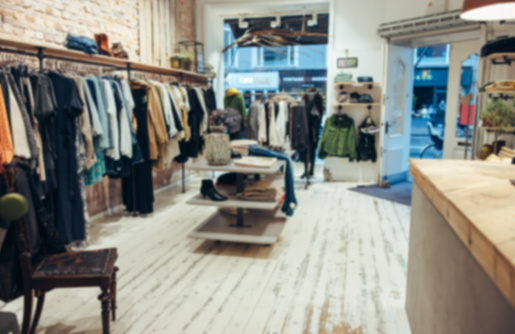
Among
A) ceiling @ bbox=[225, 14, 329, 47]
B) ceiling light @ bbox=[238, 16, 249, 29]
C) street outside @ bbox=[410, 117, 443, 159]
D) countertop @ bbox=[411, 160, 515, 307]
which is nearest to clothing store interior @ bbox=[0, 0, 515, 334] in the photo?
countertop @ bbox=[411, 160, 515, 307]

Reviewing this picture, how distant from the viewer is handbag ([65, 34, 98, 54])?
3836 mm

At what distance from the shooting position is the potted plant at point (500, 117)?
393 centimetres

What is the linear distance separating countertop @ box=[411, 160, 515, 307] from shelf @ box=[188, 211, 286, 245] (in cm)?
179

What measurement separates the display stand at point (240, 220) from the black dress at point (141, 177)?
1.13 m

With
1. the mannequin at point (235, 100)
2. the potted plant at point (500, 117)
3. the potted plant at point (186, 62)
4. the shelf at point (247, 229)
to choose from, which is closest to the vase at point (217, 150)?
the shelf at point (247, 229)

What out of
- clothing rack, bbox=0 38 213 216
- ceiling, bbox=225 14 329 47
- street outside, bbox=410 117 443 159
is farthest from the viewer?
street outside, bbox=410 117 443 159

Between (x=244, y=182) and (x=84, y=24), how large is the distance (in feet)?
8.20

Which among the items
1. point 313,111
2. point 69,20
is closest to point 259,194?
point 69,20

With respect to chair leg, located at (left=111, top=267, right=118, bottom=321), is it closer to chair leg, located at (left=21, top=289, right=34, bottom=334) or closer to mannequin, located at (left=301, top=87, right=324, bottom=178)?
chair leg, located at (left=21, top=289, right=34, bottom=334)

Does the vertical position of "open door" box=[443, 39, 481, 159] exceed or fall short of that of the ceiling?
it falls short

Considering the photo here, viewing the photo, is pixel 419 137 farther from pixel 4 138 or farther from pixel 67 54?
pixel 4 138

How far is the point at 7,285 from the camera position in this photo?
2.03m

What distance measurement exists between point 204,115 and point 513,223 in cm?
519

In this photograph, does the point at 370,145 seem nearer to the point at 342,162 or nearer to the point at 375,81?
the point at 342,162
